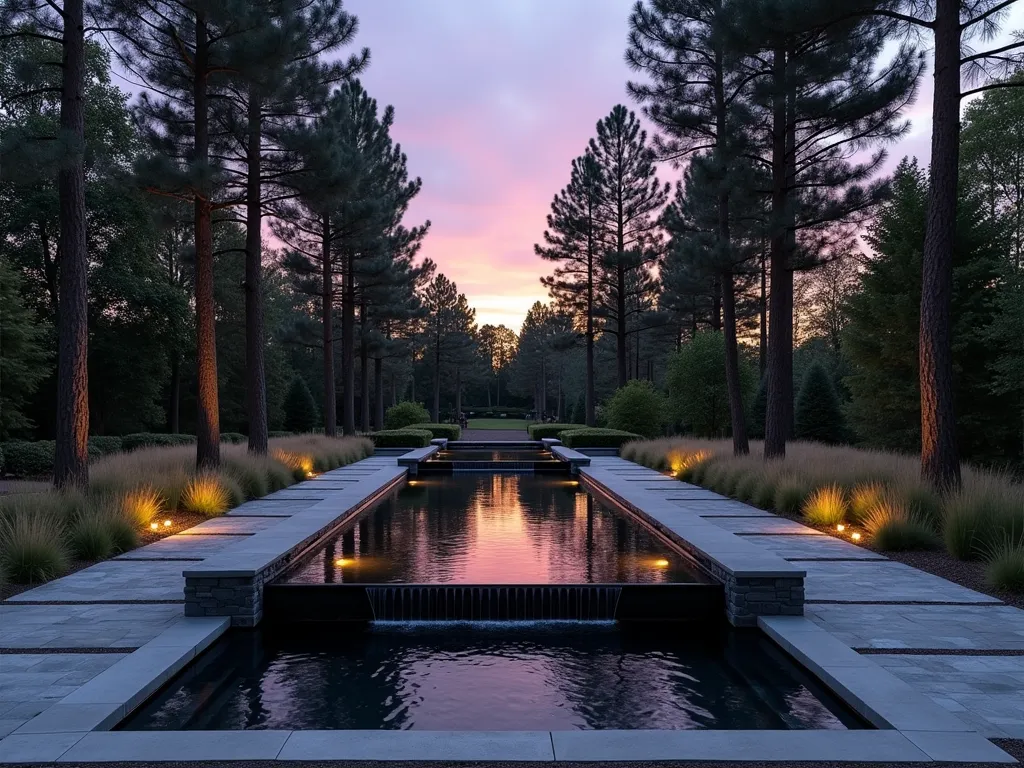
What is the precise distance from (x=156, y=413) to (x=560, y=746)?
29407 millimetres

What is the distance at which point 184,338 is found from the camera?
94.4 ft

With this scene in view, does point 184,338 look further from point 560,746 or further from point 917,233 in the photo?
point 560,746

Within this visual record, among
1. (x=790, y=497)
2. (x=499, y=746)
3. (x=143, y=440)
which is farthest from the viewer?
(x=143, y=440)

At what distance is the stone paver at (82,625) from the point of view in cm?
577

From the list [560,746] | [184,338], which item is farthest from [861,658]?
[184,338]

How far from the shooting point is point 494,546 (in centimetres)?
1026

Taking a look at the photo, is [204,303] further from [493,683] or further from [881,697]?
[881,697]

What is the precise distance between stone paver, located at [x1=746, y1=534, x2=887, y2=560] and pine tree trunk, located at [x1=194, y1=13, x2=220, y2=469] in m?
9.70

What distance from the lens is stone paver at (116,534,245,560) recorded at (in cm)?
898

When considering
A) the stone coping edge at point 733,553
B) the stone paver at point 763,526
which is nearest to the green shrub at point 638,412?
the stone coping edge at point 733,553

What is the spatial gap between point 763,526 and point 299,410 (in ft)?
100

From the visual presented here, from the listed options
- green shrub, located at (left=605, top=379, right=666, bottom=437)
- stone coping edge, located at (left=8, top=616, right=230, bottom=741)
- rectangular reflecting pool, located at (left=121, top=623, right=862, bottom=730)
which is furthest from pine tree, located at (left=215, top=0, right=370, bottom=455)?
green shrub, located at (left=605, top=379, right=666, bottom=437)

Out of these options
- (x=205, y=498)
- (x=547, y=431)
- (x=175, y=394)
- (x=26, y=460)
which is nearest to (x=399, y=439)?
(x=547, y=431)

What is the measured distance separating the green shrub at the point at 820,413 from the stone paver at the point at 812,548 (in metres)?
15.9
